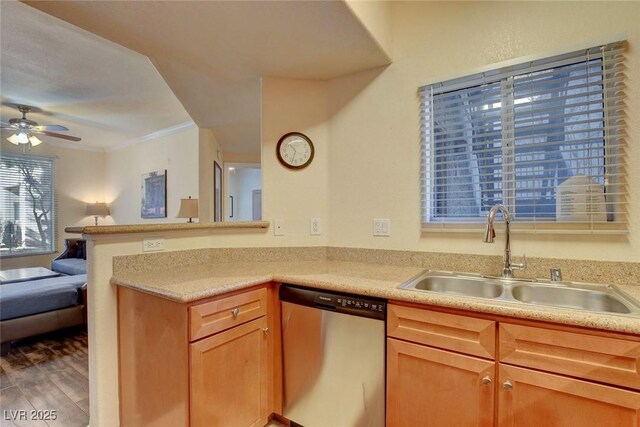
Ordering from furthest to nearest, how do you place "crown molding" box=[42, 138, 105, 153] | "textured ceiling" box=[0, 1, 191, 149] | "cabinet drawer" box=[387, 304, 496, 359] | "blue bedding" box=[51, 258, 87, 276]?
"crown molding" box=[42, 138, 105, 153] → "blue bedding" box=[51, 258, 87, 276] → "textured ceiling" box=[0, 1, 191, 149] → "cabinet drawer" box=[387, 304, 496, 359]

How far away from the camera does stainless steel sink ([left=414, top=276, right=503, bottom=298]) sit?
1495 millimetres

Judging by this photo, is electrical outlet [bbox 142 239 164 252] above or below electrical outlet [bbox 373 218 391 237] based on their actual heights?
below

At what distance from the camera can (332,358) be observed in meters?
1.45

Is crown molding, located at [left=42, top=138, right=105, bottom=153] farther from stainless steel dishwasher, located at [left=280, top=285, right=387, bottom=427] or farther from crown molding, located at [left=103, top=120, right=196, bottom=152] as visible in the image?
A: stainless steel dishwasher, located at [left=280, top=285, right=387, bottom=427]

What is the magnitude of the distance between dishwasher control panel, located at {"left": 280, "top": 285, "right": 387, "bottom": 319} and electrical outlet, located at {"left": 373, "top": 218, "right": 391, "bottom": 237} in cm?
64

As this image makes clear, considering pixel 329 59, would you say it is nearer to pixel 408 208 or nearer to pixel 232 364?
pixel 408 208

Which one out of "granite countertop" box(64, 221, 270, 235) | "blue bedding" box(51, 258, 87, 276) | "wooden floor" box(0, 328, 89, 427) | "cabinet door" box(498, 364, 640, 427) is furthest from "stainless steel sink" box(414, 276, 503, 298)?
"blue bedding" box(51, 258, 87, 276)

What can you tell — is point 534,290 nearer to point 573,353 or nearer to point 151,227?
point 573,353

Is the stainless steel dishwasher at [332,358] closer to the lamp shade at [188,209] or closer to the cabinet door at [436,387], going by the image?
the cabinet door at [436,387]

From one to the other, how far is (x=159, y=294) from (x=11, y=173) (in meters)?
5.47

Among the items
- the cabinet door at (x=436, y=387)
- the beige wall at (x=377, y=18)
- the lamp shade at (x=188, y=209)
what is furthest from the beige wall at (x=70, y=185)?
the cabinet door at (x=436, y=387)

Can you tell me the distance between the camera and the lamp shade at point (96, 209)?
5410mm

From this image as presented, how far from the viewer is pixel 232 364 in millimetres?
1416

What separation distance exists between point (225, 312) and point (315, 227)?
922 millimetres
